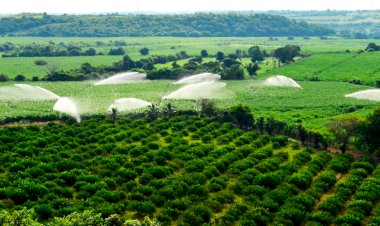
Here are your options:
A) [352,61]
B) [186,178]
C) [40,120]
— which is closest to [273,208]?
[186,178]

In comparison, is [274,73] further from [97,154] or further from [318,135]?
[97,154]

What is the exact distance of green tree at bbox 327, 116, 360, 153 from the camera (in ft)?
175

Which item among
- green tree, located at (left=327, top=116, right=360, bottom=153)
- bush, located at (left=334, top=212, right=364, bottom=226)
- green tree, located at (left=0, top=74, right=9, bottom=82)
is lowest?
bush, located at (left=334, top=212, right=364, bottom=226)

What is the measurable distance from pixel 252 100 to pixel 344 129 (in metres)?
32.4

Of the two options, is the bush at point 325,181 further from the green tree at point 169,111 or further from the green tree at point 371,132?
the green tree at point 169,111

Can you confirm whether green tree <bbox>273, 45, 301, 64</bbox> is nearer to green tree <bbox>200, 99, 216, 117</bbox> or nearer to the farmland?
the farmland

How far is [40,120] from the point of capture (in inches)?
2749

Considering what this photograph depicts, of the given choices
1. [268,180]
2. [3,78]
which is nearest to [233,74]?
[3,78]

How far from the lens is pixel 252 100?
280 ft

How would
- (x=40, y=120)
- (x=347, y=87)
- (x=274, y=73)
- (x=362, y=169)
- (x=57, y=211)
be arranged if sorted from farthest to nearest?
1. (x=274, y=73)
2. (x=347, y=87)
3. (x=40, y=120)
4. (x=362, y=169)
5. (x=57, y=211)

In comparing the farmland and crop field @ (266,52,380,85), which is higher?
crop field @ (266,52,380,85)

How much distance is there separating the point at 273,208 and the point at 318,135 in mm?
Answer: 21408

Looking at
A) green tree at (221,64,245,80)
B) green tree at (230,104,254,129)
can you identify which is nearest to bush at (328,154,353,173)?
green tree at (230,104,254,129)

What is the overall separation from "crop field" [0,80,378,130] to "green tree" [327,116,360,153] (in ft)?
32.7
